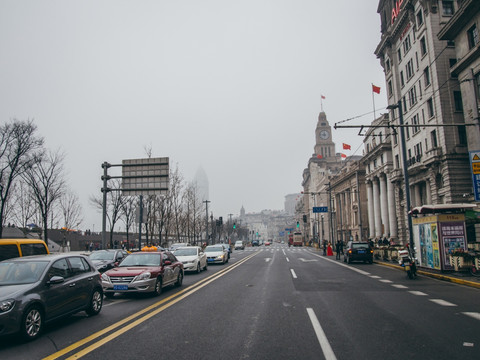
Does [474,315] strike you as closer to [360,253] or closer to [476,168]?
[476,168]

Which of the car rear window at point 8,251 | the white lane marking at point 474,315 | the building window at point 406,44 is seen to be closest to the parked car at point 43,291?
the car rear window at point 8,251

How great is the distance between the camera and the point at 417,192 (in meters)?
39.8

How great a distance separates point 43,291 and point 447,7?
132 feet

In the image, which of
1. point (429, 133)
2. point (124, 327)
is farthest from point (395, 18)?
point (124, 327)

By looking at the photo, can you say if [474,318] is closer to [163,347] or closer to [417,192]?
[163,347]

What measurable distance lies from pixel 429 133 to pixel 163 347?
116 ft

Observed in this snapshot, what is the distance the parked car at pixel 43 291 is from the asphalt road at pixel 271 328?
32 centimetres

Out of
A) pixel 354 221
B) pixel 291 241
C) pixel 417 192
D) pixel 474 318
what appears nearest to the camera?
pixel 474 318

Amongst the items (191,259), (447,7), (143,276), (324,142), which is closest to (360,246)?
(191,259)

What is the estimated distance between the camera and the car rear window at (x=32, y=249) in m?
12.4

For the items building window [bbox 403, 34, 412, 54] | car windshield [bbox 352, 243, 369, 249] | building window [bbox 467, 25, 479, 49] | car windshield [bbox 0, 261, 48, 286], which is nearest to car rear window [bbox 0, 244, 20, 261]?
car windshield [bbox 0, 261, 48, 286]

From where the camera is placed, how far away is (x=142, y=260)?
516 inches

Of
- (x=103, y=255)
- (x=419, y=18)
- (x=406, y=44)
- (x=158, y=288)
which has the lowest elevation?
(x=158, y=288)

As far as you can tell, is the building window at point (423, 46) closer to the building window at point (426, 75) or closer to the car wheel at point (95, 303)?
the building window at point (426, 75)
